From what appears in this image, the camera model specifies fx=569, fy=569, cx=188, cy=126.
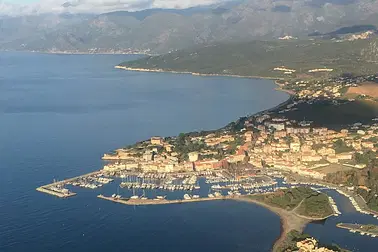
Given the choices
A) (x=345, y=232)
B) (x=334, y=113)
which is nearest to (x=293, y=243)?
(x=345, y=232)

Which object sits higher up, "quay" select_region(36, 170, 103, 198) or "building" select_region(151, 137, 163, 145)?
"building" select_region(151, 137, 163, 145)

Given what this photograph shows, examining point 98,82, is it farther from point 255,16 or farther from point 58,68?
point 255,16

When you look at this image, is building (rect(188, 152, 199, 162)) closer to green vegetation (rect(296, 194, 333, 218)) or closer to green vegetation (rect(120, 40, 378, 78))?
green vegetation (rect(296, 194, 333, 218))

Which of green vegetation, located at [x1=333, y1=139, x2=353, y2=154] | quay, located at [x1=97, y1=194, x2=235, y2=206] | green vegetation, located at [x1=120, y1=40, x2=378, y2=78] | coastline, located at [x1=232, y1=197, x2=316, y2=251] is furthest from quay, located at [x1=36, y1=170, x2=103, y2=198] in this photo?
green vegetation, located at [x1=120, y1=40, x2=378, y2=78]

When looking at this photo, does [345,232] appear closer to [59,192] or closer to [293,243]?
[293,243]

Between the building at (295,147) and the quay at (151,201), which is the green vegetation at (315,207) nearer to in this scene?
the quay at (151,201)

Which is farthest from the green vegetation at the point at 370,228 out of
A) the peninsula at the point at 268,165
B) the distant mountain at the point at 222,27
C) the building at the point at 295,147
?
the distant mountain at the point at 222,27

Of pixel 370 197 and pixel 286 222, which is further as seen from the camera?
pixel 370 197
